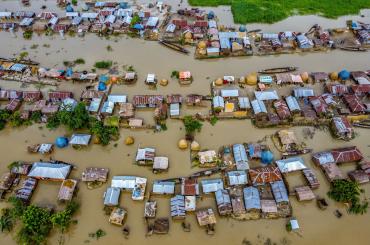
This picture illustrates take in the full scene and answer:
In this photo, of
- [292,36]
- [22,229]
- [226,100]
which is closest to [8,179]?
[22,229]

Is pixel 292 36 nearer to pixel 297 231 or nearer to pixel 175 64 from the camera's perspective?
pixel 175 64

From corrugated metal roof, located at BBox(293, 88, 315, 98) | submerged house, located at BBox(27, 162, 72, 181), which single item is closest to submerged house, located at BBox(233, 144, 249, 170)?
corrugated metal roof, located at BBox(293, 88, 315, 98)

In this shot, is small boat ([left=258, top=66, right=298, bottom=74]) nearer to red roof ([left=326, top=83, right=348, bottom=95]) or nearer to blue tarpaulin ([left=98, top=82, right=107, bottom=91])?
red roof ([left=326, top=83, right=348, bottom=95])

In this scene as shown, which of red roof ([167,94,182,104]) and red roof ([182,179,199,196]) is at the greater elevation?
red roof ([167,94,182,104])

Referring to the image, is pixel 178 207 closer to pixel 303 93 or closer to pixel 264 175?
pixel 264 175

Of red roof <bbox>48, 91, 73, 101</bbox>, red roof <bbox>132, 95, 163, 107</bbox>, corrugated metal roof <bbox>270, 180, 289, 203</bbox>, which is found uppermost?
red roof <bbox>48, 91, 73, 101</bbox>

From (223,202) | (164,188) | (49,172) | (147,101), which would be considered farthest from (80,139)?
(223,202)

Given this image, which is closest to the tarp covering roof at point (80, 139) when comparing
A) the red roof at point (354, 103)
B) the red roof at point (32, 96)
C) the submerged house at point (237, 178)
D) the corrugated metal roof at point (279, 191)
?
the red roof at point (32, 96)
